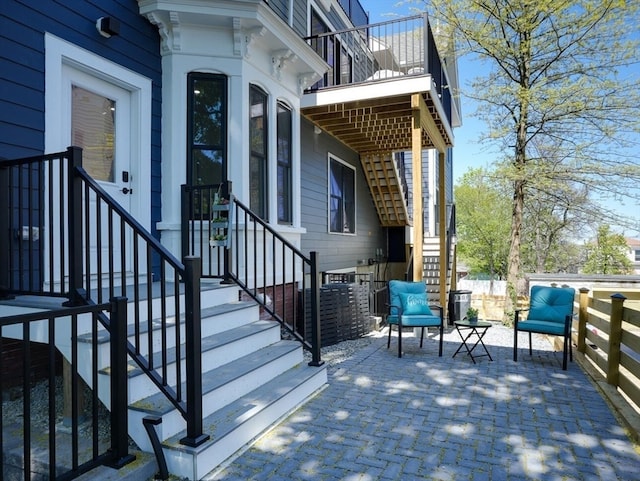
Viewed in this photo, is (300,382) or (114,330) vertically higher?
(114,330)

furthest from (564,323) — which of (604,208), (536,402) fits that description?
(604,208)

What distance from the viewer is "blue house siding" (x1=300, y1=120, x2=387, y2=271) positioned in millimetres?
7443

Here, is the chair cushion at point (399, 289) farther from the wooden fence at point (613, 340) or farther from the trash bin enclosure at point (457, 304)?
the trash bin enclosure at point (457, 304)

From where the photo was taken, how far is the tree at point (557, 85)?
27.7 feet

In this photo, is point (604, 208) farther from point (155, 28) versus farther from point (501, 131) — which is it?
point (155, 28)

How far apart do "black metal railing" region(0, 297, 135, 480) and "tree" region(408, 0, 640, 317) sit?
7.68m

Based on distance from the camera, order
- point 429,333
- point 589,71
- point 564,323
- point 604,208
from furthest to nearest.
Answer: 1. point 604,208
2. point 589,71
3. point 429,333
4. point 564,323

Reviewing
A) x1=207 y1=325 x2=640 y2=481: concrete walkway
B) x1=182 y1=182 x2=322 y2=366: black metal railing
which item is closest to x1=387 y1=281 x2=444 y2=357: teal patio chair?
x1=207 y1=325 x2=640 y2=481: concrete walkway

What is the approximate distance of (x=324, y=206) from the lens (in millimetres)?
8164

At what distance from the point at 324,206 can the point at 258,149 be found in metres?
3.09

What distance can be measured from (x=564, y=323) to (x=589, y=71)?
6.25m

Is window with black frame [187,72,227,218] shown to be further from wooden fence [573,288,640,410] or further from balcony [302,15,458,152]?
wooden fence [573,288,640,410]

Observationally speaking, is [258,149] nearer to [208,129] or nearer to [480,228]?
[208,129]

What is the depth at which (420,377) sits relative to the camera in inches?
178
